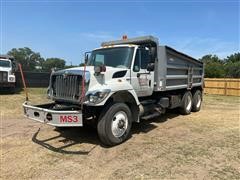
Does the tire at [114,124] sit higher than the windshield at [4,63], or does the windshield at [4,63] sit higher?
the windshield at [4,63]

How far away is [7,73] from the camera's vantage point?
16.6 metres

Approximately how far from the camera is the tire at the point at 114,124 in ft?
17.4

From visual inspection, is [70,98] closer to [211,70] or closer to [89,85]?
[89,85]

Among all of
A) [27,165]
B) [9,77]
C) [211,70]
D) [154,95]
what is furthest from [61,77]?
[211,70]

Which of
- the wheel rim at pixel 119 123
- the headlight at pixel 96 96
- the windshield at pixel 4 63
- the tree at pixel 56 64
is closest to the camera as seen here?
the headlight at pixel 96 96

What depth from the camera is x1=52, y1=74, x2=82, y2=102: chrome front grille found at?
A: 17.6ft

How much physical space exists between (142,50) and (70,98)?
2.44m

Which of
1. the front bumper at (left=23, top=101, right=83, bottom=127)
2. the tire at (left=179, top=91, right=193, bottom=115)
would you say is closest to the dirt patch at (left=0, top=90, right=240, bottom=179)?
the front bumper at (left=23, top=101, right=83, bottom=127)

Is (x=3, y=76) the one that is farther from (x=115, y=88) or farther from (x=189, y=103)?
(x=115, y=88)

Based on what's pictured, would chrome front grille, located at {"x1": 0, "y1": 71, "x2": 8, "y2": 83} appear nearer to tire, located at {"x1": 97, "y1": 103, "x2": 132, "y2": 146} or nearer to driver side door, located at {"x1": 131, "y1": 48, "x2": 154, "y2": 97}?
driver side door, located at {"x1": 131, "y1": 48, "x2": 154, "y2": 97}

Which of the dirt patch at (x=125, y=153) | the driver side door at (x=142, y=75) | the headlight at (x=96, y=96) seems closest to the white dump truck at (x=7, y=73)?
the dirt patch at (x=125, y=153)

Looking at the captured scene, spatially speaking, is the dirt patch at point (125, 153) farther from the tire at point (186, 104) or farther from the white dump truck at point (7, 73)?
the white dump truck at point (7, 73)

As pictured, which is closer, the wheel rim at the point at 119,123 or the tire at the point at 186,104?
the wheel rim at the point at 119,123

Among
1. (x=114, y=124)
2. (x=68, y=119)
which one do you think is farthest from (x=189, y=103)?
(x=68, y=119)
